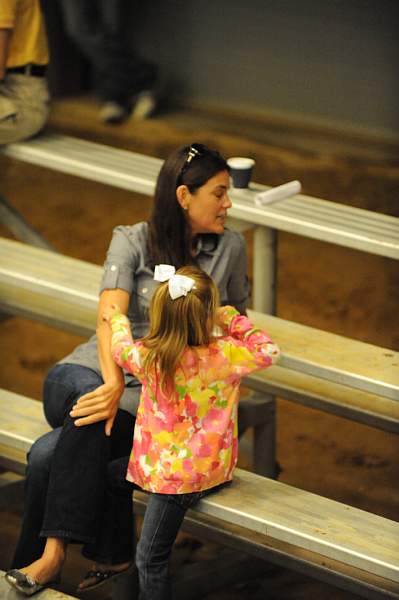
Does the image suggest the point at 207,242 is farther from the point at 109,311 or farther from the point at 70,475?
the point at 70,475

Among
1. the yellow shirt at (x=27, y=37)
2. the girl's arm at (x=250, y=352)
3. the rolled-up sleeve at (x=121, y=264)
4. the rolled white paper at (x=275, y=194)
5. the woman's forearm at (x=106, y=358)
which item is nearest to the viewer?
the girl's arm at (x=250, y=352)

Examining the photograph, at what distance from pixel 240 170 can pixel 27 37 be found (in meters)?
0.97

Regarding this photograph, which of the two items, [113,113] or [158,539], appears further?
[113,113]

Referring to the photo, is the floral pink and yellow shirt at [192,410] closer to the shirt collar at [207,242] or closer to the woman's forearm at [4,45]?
the shirt collar at [207,242]

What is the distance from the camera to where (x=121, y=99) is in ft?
26.0

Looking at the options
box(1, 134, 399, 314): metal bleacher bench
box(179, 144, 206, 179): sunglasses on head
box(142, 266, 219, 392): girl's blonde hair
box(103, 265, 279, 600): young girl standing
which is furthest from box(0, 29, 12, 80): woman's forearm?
box(142, 266, 219, 392): girl's blonde hair

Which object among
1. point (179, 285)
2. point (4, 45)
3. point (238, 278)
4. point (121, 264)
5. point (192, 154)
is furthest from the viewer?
point (4, 45)

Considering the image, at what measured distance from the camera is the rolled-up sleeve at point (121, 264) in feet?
10.5

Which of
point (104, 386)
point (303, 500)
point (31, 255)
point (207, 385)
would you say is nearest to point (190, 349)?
point (207, 385)

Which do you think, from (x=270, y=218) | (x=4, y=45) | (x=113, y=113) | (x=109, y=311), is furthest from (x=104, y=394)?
(x=113, y=113)

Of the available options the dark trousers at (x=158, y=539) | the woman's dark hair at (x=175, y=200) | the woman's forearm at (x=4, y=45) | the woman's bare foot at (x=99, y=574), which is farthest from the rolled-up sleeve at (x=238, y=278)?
the woman's forearm at (x=4, y=45)

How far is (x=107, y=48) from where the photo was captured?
25.5 ft

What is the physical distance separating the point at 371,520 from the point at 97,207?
407cm

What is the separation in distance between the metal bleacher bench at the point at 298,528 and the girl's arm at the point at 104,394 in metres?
0.33
